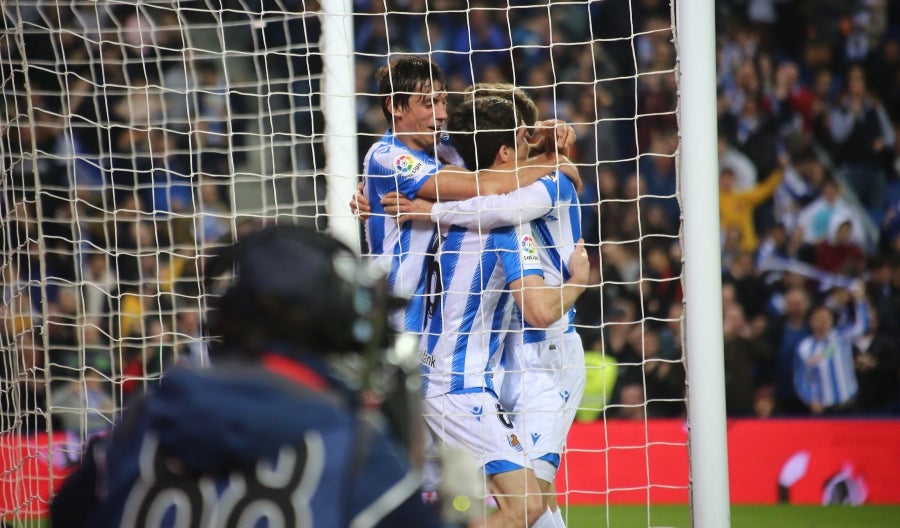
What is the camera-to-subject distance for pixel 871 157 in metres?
9.56

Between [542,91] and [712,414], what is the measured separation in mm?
5958

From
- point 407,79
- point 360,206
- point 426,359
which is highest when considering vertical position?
point 407,79

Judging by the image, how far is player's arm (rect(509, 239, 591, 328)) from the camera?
4.30m

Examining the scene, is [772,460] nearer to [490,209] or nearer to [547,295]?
[547,295]

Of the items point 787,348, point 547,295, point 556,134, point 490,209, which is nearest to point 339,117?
point 490,209

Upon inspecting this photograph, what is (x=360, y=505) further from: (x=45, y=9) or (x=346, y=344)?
(x=45, y=9)

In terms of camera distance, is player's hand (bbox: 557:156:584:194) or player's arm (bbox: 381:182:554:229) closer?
player's arm (bbox: 381:182:554:229)

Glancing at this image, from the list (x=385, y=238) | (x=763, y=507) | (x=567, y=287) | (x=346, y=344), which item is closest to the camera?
(x=346, y=344)

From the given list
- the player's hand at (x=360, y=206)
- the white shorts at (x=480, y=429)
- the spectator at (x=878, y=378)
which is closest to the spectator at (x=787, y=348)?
the spectator at (x=878, y=378)

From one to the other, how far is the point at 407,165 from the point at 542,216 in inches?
21.7

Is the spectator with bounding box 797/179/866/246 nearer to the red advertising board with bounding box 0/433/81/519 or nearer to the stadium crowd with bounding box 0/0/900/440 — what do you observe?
the stadium crowd with bounding box 0/0/900/440

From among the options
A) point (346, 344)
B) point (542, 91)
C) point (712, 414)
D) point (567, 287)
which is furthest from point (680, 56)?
point (542, 91)

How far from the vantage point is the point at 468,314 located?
14.6 feet

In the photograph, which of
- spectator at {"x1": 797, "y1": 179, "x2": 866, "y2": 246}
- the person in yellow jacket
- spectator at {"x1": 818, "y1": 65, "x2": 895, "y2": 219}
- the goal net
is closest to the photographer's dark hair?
the goal net
